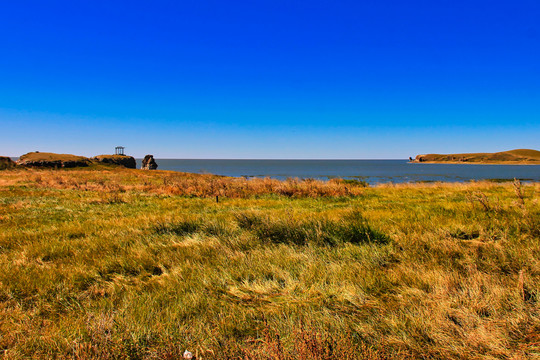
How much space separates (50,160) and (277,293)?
63072 mm

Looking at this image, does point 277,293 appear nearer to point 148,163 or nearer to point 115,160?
point 115,160

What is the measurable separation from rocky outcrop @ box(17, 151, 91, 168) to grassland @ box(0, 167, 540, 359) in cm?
5476

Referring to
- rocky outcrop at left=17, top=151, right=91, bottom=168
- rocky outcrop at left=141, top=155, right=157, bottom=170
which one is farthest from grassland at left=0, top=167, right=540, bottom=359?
rocky outcrop at left=141, top=155, right=157, bottom=170

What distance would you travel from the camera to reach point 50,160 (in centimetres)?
5016

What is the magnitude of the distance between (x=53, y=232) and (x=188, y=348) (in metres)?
6.56

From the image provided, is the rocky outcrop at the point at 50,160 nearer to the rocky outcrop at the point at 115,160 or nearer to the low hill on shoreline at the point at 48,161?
the low hill on shoreline at the point at 48,161

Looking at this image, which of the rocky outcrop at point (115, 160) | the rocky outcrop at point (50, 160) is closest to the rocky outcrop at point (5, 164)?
the rocky outcrop at point (50, 160)

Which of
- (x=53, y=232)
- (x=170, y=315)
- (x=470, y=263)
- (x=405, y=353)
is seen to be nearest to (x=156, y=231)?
(x=53, y=232)

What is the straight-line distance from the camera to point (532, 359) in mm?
2061

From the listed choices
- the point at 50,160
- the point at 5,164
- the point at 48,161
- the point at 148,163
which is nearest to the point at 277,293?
the point at 5,164

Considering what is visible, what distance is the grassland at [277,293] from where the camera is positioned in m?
2.32

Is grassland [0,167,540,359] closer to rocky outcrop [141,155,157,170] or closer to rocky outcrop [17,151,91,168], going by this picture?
rocky outcrop [17,151,91,168]

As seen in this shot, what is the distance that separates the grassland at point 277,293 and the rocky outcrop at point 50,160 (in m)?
54.8

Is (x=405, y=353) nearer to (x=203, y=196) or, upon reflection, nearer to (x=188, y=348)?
(x=188, y=348)
